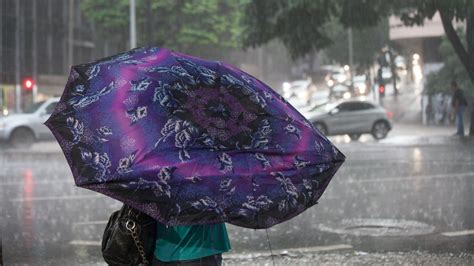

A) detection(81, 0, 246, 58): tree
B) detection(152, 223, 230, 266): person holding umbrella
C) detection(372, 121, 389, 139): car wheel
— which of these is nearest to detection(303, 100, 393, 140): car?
detection(372, 121, 389, 139): car wheel

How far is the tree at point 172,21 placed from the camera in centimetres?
3244

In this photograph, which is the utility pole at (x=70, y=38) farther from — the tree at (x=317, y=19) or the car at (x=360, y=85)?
the car at (x=360, y=85)

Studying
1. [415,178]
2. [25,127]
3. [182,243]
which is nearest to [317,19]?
[415,178]

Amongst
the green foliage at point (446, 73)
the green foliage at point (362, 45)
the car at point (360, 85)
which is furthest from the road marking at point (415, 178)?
the car at point (360, 85)

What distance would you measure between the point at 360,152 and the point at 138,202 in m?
16.2

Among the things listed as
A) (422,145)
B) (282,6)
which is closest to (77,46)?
(282,6)

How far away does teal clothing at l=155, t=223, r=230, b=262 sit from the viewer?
2955 millimetres

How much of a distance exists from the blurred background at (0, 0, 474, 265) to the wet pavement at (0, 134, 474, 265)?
2 cm

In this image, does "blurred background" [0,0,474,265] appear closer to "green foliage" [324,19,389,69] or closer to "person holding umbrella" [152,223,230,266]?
"green foliage" [324,19,389,69]

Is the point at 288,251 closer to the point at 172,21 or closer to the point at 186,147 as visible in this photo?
the point at 186,147

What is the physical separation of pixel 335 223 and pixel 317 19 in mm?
13361

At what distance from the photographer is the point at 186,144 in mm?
2666

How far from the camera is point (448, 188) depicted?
1102cm

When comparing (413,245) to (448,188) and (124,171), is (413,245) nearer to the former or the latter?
(448,188)
